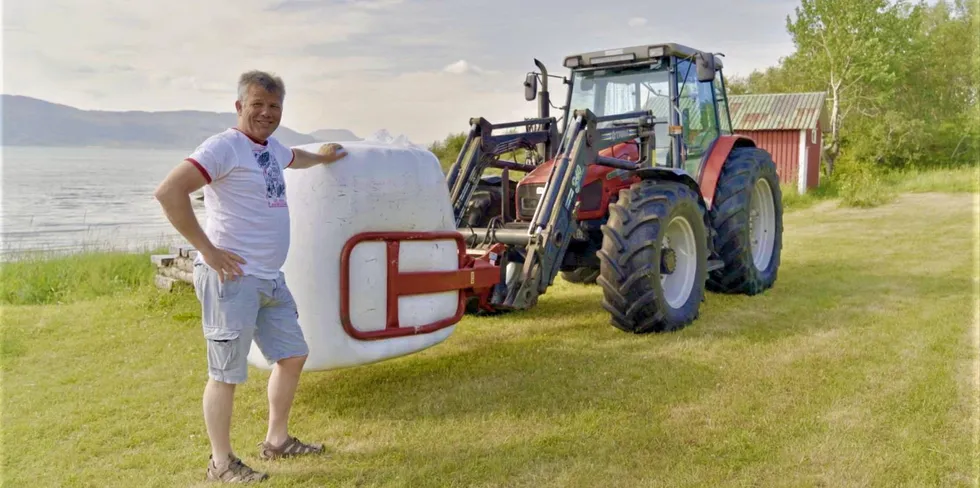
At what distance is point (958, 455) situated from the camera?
3.54 metres

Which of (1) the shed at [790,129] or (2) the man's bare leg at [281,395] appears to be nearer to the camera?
(2) the man's bare leg at [281,395]

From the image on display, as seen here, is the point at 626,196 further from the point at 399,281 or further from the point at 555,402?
the point at 399,281

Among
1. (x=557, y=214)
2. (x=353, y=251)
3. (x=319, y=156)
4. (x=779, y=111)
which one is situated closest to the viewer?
(x=319, y=156)

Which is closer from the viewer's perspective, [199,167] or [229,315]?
[199,167]

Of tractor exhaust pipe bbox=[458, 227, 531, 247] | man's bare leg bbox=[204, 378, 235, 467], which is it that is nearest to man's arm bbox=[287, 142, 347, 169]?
man's bare leg bbox=[204, 378, 235, 467]

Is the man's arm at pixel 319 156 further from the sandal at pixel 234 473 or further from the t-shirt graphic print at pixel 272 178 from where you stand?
the sandal at pixel 234 473

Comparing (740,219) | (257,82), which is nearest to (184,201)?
(257,82)

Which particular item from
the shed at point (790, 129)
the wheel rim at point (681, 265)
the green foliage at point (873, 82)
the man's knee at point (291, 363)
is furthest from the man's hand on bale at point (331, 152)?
the green foliage at point (873, 82)

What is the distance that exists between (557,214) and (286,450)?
2611mm

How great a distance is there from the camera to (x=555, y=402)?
167 inches

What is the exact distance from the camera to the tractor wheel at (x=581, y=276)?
816cm

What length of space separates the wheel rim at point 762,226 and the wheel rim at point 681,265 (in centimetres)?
195

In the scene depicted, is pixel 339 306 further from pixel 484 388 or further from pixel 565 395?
pixel 565 395

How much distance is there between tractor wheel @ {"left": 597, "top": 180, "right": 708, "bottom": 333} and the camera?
5414 millimetres
